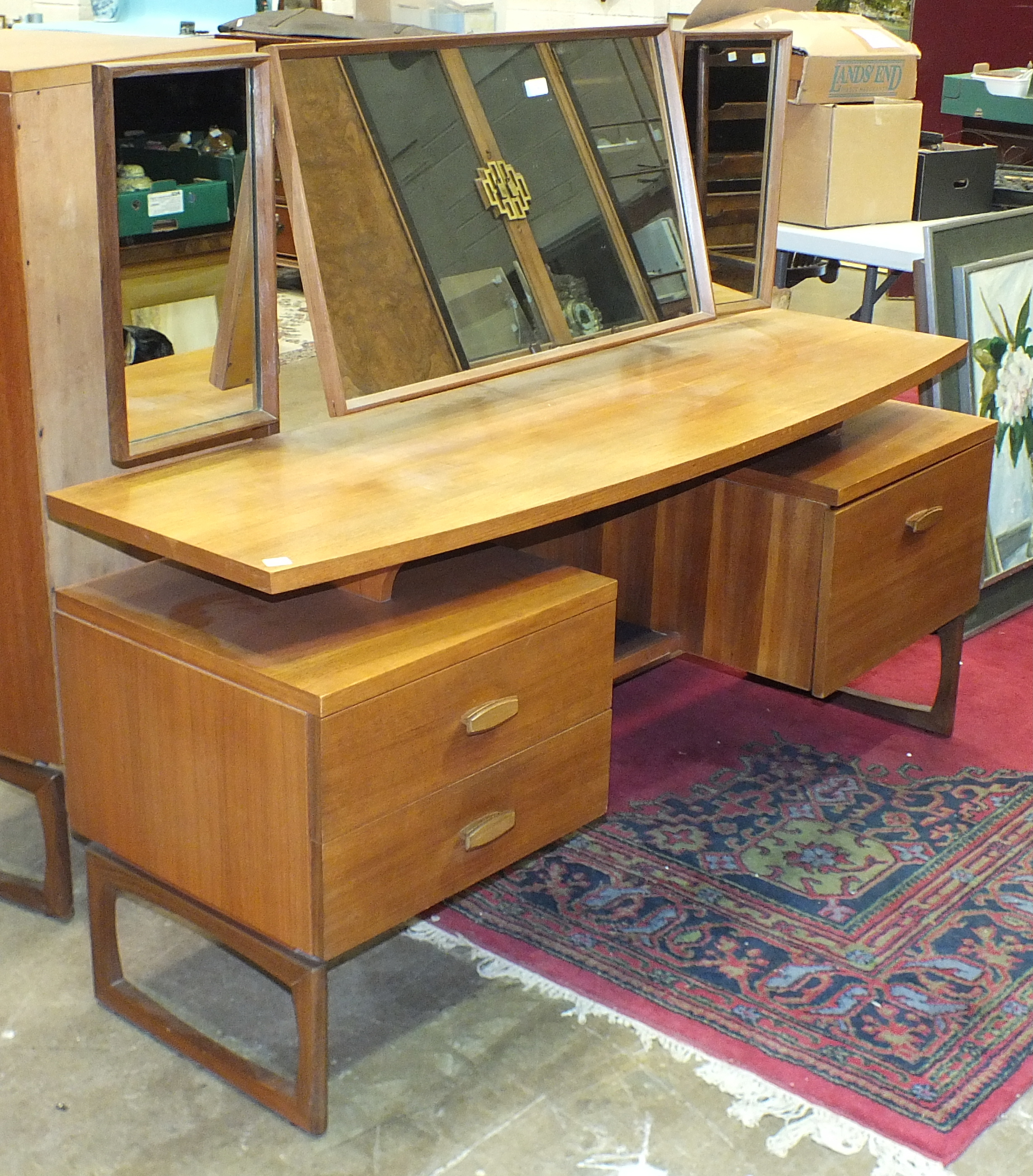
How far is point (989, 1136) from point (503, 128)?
1.43 m

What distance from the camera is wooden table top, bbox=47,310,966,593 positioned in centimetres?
150

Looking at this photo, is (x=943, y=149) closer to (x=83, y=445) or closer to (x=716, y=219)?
(x=716, y=219)

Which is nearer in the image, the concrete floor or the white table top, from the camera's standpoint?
the concrete floor

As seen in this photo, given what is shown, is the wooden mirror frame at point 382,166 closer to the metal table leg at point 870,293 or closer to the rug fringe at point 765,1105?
the rug fringe at point 765,1105

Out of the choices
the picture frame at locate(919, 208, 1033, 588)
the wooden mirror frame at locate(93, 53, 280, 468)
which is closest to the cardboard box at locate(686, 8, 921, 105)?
the picture frame at locate(919, 208, 1033, 588)

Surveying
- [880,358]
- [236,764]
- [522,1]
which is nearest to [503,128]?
[880,358]

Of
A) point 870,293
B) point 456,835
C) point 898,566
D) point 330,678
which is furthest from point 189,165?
point 870,293

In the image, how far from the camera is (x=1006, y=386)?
2932mm

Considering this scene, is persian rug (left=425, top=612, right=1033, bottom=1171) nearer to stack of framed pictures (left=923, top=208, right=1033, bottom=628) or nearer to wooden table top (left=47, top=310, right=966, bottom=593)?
stack of framed pictures (left=923, top=208, right=1033, bottom=628)

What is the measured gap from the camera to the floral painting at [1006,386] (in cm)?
286

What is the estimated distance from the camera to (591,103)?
2125 millimetres

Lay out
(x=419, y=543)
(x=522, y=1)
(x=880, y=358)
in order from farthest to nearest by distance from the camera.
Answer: (x=522, y=1)
(x=880, y=358)
(x=419, y=543)

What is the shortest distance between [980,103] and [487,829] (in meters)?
4.47

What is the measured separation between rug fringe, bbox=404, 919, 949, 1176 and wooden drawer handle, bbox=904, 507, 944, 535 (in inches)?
34.0
